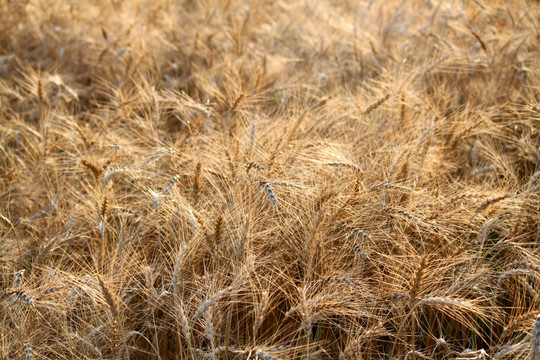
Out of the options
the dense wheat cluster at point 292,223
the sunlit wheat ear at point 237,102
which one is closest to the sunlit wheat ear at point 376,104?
the dense wheat cluster at point 292,223

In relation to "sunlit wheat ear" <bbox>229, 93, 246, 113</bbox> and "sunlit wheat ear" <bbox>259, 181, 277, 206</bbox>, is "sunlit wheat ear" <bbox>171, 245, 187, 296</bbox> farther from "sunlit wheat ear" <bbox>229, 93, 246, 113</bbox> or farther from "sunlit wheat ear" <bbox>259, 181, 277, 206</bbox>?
"sunlit wheat ear" <bbox>229, 93, 246, 113</bbox>

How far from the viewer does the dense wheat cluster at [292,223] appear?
5.10 ft

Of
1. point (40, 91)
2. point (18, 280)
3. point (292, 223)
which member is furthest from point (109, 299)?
point (40, 91)

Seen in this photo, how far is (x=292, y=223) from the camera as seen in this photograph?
5.81 ft

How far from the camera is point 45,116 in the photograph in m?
2.77

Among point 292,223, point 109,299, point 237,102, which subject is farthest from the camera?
point 237,102

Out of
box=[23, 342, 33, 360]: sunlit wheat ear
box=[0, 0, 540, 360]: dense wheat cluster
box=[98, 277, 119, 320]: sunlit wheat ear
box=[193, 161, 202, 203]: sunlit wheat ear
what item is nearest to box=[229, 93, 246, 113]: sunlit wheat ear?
box=[0, 0, 540, 360]: dense wheat cluster

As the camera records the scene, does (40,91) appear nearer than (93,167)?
No

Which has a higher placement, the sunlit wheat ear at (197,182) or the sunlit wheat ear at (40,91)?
the sunlit wheat ear at (197,182)

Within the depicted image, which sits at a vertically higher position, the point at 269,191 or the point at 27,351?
the point at 269,191

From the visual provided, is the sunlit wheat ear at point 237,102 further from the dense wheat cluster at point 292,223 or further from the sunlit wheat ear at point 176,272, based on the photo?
the sunlit wheat ear at point 176,272

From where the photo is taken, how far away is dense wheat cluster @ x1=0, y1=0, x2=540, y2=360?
155 centimetres

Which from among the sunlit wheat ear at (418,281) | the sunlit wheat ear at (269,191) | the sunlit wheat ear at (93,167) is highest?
the sunlit wheat ear at (269,191)

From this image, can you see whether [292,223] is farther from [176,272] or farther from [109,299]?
[109,299]
